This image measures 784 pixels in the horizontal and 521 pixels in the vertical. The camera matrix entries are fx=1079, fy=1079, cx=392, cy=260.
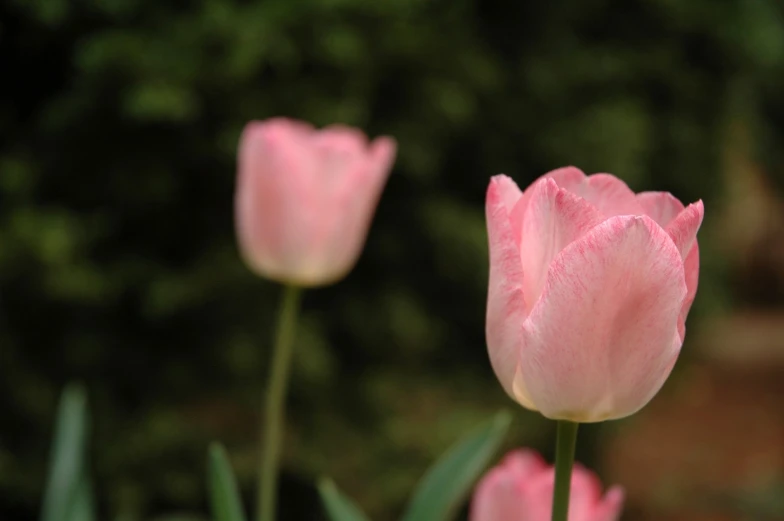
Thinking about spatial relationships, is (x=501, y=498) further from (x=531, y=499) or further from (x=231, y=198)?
(x=231, y=198)

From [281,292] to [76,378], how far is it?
1.39 feet

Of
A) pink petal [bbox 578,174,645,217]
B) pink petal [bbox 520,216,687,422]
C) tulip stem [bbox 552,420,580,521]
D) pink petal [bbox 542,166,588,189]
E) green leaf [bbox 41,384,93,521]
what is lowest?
green leaf [bbox 41,384,93,521]

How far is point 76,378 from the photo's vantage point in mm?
2072

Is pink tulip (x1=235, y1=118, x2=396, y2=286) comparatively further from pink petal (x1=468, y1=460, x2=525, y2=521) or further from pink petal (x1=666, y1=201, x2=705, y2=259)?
pink petal (x1=666, y1=201, x2=705, y2=259)

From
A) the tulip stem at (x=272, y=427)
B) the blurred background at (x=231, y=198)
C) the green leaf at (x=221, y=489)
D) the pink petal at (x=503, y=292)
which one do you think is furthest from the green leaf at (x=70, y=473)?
the blurred background at (x=231, y=198)

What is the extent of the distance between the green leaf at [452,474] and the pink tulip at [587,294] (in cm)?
23

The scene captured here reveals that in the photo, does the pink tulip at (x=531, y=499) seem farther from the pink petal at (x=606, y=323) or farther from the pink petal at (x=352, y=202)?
the pink petal at (x=352, y=202)

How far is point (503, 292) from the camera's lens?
0.45m

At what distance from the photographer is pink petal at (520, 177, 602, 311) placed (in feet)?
1.43

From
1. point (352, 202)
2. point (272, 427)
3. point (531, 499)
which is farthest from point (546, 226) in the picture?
point (352, 202)

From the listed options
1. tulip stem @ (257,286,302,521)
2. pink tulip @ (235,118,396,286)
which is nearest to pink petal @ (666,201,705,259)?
tulip stem @ (257,286,302,521)

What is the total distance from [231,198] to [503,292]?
5.59ft

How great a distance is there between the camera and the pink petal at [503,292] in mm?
451

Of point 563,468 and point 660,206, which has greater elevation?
point 660,206
